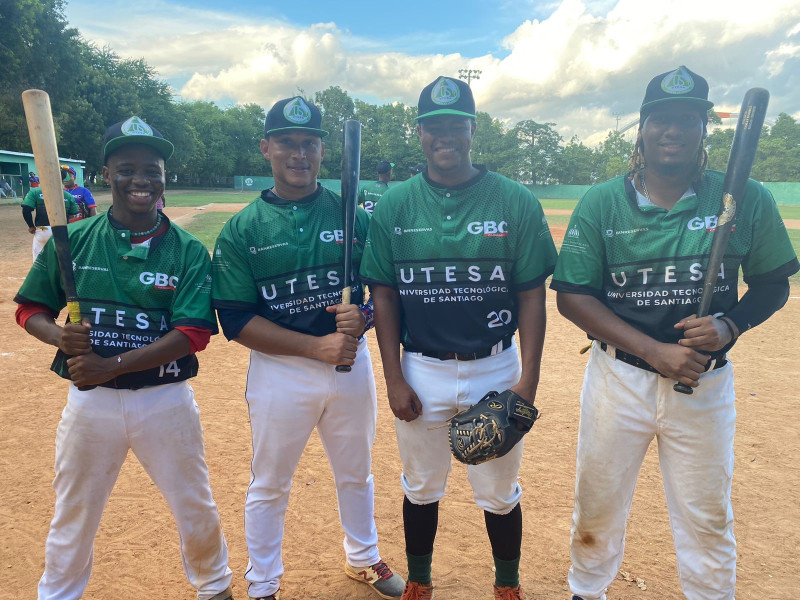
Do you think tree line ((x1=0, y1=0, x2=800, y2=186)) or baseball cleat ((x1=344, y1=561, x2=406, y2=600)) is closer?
baseball cleat ((x1=344, y1=561, x2=406, y2=600))

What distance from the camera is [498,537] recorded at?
9.62 ft

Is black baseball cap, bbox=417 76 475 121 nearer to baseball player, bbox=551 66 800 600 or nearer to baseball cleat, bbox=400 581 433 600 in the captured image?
baseball player, bbox=551 66 800 600

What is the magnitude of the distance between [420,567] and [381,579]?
283mm

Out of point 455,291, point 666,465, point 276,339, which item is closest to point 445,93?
point 455,291

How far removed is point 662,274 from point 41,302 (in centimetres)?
287

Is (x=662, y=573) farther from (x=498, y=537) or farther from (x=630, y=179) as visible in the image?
(x=630, y=179)

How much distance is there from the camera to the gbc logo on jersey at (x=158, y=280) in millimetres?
2689

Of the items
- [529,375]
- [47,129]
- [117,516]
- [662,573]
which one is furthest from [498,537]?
[47,129]

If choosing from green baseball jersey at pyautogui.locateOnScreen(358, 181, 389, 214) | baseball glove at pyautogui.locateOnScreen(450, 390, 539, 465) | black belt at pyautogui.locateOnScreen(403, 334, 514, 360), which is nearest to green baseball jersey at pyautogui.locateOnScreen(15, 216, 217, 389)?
black belt at pyautogui.locateOnScreen(403, 334, 514, 360)

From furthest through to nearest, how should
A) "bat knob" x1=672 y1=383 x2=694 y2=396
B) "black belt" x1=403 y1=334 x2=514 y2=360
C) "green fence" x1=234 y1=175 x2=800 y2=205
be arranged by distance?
1. "green fence" x1=234 y1=175 x2=800 y2=205
2. "black belt" x1=403 y1=334 x2=514 y2=360
3. "bat knob" x1=672 y1=383 x2=694 y2=396

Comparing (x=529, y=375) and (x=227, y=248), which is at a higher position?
(x=227, y=248)

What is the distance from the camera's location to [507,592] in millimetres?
2961

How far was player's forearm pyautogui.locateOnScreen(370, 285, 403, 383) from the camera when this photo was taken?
285 cm

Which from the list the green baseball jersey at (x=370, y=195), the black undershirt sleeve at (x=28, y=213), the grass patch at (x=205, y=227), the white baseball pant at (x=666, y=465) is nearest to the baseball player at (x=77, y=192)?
the black undershirt sleeve at (x=28, y=213)
